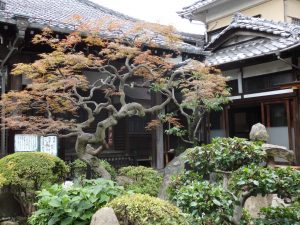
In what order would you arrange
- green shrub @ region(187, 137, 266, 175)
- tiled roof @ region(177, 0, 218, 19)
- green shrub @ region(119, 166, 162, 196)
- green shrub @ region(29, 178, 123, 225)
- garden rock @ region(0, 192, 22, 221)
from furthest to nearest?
tiled roof @ region(177, 0, 218, 19) → green shrub @ region(119, 166, 162, 196) → garden rock @ region(0, 192, 22, 221) → green shrub @ region(187, 137, 266, 175) → green shrub @ region(29, 178, 123, 225)

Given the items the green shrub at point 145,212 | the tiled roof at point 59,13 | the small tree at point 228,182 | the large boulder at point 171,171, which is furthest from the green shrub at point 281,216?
the tiled roof at point 59,13

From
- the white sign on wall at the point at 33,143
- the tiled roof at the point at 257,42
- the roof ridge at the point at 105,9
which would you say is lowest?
the white sign on wall at the point at 33,143

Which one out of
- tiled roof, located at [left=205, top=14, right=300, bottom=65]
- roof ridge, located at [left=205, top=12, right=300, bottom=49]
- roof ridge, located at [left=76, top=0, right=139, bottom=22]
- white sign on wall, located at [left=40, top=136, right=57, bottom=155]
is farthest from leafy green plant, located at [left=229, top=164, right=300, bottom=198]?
roof ridge, located at [left=76, top=0, right=139, bottom=22]

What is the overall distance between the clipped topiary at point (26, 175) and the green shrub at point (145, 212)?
3.73 m

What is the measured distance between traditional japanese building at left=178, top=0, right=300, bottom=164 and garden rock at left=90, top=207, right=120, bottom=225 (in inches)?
321

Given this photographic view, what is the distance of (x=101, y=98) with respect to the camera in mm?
13430

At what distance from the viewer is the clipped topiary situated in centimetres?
699

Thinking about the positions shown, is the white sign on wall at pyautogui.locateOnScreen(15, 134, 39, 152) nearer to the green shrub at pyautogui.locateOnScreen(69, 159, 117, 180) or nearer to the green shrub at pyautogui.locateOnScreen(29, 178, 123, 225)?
the green shrub at pyautogui.locateOnScreen(69, 159, 117, 180)

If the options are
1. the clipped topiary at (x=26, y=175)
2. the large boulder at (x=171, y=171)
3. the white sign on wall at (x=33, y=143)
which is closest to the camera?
the clipped topiary at (x=26, y=175)

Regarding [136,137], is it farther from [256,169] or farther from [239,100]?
[256,169]

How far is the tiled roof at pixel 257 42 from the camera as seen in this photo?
11086 millimetres

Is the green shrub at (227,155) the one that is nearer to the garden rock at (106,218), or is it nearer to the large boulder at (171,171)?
the garden rock at (106,218)

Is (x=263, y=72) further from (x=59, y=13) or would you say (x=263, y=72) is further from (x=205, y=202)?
(x=205, y=202)

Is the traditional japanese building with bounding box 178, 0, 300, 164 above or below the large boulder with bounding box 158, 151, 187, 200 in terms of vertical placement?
above
